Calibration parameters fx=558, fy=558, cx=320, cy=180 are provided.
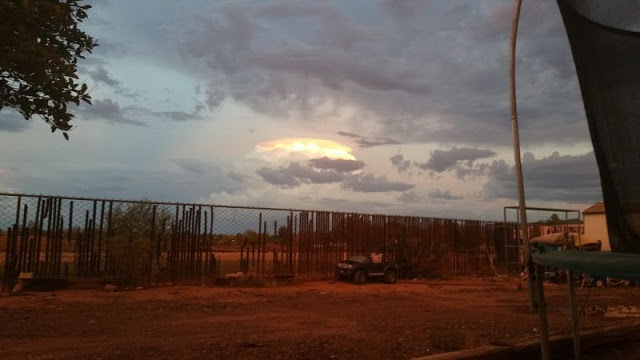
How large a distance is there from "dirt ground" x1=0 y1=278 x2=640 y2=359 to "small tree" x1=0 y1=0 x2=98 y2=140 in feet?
11.8

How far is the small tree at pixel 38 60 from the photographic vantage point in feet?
10.9

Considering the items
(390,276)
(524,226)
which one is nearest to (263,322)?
(524,226)

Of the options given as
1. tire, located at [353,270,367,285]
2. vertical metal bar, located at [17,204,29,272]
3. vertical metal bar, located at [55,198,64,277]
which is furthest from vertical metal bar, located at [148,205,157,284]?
tire, located at [353,270,367,285]

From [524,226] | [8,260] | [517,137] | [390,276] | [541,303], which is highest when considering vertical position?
[517,137]

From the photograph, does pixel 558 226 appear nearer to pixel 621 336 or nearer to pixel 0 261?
pixel 621 336

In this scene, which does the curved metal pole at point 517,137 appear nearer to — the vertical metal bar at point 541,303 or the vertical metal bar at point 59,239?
Answer: the vertical metal bar at point 541,303

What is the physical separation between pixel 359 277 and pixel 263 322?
867 cm

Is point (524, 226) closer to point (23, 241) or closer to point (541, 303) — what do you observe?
point (541, 303)

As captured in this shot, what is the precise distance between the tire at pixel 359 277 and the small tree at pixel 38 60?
47.6 ft

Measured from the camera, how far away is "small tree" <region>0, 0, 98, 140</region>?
10.9 ft

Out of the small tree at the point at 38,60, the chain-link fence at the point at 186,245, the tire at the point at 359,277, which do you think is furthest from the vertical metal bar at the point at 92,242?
the small tree at the point at 38,60

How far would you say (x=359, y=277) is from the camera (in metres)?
17.6

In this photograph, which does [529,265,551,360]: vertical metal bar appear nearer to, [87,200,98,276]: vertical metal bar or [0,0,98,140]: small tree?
[0,0,98,140]: small tree

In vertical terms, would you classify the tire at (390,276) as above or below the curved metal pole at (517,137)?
below
